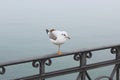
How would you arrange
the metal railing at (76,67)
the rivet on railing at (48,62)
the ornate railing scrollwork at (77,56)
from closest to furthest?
the metal railing at (76,67) < the rivet on railing at (48,62) < the ornate railing scrollwork at (77,56)

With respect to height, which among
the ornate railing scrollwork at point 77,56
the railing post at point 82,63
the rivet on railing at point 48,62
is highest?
the rivet on railing at point 48,62

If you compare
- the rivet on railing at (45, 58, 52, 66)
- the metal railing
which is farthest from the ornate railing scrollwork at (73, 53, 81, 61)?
the rivet on railing at (45, 58, 52, 66)

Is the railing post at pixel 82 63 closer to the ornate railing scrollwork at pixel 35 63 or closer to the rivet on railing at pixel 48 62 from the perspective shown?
the rivet on railing at pixel 48 62

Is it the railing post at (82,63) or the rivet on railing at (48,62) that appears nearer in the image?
the rivet on railing at (48,62)

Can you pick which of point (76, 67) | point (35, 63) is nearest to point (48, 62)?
point (35, 63)

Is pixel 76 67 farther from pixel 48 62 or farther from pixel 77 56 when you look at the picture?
pixel 48 62

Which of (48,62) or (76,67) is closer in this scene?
(48,62)

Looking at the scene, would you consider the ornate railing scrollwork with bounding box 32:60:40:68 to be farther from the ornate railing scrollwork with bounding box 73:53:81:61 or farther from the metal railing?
the ornate railing scrollwork with bounding box 73:53:81:61

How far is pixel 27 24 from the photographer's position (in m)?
24.0

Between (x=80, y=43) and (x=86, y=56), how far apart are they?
1361 cm

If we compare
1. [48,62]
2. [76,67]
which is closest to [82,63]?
[76,67]

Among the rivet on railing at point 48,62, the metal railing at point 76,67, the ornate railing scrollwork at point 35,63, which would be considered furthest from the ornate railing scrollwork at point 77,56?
the ornate railing scrollwork at point 35,63

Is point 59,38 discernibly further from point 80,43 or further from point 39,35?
point 39,35

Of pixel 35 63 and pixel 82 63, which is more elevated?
pixel 35 63
